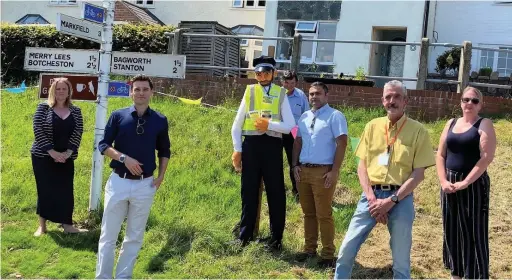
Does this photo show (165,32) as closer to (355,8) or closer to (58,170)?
(355,8)

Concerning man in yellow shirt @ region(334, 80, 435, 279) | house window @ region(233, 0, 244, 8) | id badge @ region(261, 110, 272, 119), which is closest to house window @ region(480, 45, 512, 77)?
house window @ region(233, 0, 244, 8)

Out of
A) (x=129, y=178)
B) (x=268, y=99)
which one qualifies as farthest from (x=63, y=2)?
(x=129, y=178)

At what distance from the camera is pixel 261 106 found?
5883 millimetres

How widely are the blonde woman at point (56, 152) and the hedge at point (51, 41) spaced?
9292 millimetres

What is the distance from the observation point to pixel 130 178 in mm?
4914

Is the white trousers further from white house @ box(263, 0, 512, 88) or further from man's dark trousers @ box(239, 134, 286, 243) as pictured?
white house @ box(263, 0, 512, 88)

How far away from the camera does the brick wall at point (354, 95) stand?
1072 centimetres

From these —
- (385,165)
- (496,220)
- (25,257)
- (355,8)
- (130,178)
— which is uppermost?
(355,8)

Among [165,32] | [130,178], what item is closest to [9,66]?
[165,32]

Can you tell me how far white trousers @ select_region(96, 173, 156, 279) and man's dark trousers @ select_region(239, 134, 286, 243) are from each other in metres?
1.22

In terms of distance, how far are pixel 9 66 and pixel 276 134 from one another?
12.5 m

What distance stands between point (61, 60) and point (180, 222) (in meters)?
2.38

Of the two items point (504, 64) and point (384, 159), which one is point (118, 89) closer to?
point (384, 159)

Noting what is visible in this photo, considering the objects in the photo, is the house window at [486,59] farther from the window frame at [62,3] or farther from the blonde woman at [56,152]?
the window frame at [62,3]
